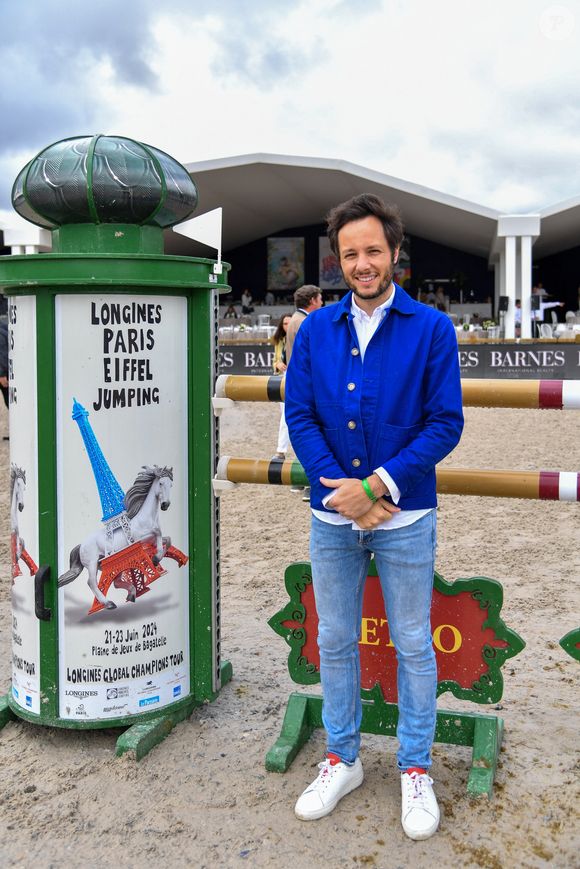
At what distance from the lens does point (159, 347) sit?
298 centimetres

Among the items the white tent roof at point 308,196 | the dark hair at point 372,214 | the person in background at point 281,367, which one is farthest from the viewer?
the white tent roof at point 308,196

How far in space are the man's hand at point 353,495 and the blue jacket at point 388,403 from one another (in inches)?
1.7

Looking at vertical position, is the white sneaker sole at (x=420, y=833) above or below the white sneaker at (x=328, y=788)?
below

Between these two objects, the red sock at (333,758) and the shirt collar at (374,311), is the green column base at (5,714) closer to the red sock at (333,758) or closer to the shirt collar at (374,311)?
the red sock at (333,758)

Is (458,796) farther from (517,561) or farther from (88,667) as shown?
(517,561)

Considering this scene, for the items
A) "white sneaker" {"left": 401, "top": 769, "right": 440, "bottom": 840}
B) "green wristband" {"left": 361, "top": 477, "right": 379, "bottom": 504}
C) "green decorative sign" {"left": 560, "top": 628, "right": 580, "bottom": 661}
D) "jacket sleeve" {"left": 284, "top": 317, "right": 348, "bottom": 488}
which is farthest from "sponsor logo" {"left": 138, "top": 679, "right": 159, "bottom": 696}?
"green decorative sign" {"left": 560, "top": 628, "right": 580, "bottom": 661}

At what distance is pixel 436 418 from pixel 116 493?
1170 millimetres

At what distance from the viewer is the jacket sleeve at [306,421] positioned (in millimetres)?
2389

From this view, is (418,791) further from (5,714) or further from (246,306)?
(246,306)

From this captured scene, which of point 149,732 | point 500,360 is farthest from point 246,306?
point 149,732

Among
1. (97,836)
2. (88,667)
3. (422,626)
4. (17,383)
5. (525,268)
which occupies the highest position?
(525,268)

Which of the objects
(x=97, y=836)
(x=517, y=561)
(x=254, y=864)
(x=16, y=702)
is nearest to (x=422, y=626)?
(x=254, y=864)

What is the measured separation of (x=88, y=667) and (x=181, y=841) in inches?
29.0

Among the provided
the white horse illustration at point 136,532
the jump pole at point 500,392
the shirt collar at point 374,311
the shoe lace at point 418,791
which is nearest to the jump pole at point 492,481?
the jump pole at point 500,392
